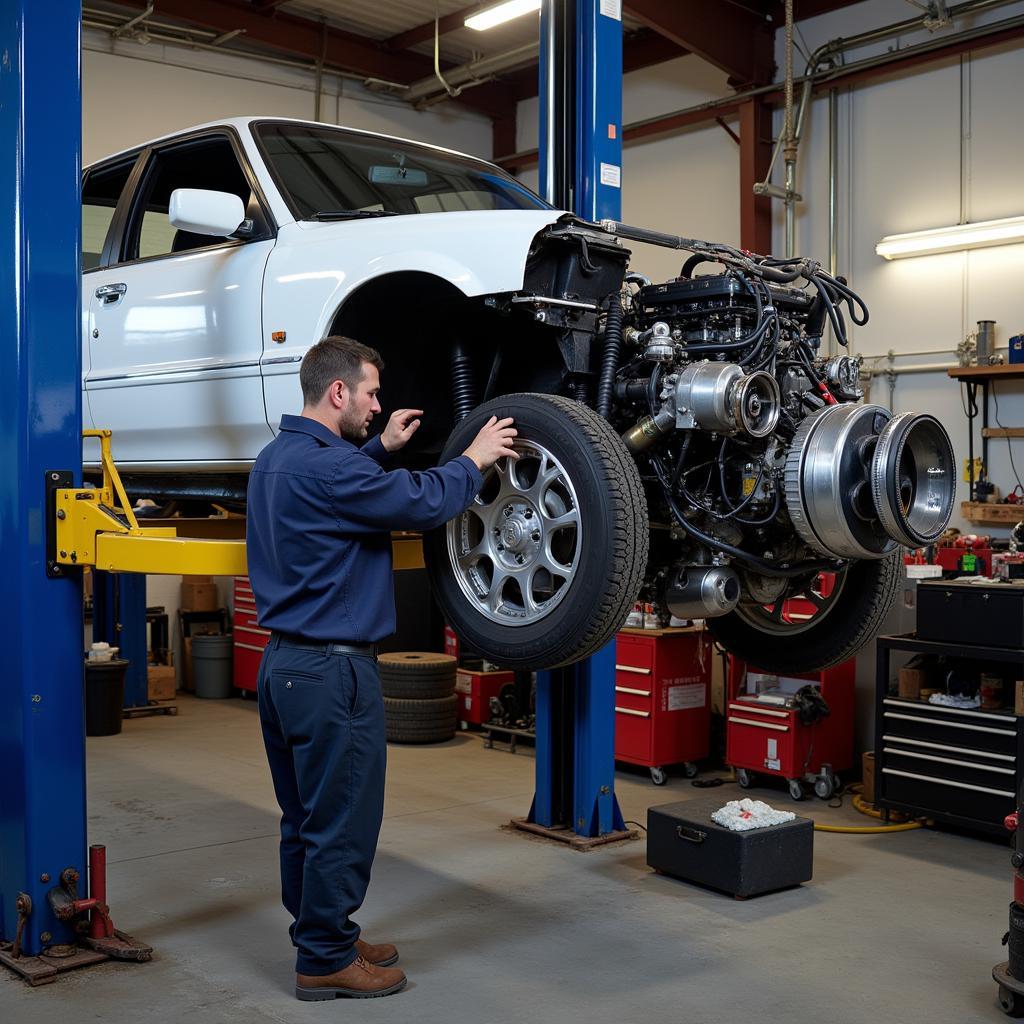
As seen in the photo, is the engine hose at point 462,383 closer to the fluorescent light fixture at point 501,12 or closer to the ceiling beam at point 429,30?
the fluorescent light fixture at point 501,12

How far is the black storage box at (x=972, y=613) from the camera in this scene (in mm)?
5074

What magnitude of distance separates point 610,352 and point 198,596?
6869 mm

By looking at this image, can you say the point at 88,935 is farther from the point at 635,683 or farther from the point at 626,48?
the point at 626,48

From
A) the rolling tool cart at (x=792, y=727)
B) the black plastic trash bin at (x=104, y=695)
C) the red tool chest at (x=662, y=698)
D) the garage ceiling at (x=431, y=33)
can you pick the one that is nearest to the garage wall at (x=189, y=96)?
the garage ceiling at (x=431, y=33)

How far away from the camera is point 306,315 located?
3.42 meters

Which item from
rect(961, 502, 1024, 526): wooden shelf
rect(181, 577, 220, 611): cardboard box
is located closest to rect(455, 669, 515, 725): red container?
rect(181, 577, 220, 611): cardboard box

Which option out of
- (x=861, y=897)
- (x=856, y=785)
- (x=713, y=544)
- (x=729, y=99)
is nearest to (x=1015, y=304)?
(x=729, y=99)

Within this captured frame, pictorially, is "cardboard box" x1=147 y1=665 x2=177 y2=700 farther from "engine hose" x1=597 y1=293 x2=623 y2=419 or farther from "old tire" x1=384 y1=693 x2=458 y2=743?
"engine hose" x1=597 y1=293 x2=623 y2=419

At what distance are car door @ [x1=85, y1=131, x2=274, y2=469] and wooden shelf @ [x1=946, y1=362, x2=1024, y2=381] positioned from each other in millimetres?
5326

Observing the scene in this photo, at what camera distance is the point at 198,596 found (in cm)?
935

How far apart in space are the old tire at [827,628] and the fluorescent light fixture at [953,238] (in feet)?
16.5

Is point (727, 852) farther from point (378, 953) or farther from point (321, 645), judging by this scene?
point (321, 645)

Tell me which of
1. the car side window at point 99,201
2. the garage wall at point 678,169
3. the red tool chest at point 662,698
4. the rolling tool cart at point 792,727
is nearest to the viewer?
the car side window at point 99,201

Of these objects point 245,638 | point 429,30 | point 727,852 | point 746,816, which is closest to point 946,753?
point 746,816
